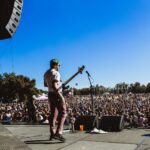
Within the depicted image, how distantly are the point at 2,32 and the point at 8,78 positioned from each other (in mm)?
74273

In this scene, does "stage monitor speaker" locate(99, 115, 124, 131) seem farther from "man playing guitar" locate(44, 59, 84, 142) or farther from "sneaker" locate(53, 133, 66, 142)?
"sneaker" locate(53, 133, 66, 142)

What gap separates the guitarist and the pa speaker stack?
2.23 m

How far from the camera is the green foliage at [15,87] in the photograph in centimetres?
7250

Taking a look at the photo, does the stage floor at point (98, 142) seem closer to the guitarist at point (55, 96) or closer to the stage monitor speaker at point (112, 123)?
the guitarist at point (55, 96)

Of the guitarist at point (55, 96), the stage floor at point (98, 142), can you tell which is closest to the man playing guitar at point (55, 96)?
the guitarist at point (55, 96)

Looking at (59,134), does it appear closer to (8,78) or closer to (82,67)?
(82,67)

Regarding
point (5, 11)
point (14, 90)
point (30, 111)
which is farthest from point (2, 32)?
point (14, 90)

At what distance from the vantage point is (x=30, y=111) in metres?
15.5

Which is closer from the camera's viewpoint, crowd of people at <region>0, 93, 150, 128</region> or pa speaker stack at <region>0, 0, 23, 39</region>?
pa speaker stack at <region>0, 0, 23, 39</region>

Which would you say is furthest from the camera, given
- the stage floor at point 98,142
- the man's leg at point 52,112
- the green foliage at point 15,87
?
the green foliage at point 15,87

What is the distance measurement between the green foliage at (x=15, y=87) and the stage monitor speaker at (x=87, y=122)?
65.4m

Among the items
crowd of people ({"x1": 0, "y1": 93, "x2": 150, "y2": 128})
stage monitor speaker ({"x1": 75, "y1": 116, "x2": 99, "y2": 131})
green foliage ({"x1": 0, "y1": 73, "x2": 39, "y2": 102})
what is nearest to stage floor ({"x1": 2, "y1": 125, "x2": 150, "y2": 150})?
Result: stage monitor speaker ({"x1": 75, "y1": 116, "x2": 99, "y2": 131})

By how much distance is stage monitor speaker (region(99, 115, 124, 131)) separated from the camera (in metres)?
6.25

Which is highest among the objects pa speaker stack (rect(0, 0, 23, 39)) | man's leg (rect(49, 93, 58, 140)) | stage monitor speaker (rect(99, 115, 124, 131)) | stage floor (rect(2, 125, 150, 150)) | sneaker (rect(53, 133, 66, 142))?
pa speaker stack (rect(0, 0, 23, 39))
